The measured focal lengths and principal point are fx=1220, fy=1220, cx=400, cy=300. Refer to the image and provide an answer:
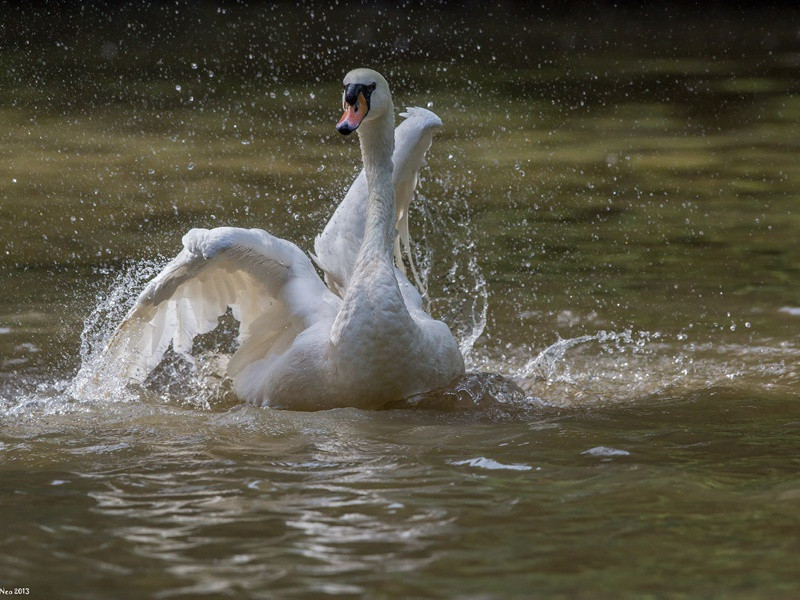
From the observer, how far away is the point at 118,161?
11.3m

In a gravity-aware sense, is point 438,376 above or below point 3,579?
above

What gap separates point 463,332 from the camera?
22.4ft

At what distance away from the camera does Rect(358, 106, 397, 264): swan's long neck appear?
18.6ft

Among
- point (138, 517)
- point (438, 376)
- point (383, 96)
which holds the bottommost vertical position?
point (138, 517)

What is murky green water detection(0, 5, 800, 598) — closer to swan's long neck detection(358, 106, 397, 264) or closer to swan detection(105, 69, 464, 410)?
swan detection(105, 69, 464, 410)

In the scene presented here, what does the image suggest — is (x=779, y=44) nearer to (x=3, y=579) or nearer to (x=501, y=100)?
(x=501, y=100)

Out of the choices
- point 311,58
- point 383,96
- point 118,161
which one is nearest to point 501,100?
point 311,58

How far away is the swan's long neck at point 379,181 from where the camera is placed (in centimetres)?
566

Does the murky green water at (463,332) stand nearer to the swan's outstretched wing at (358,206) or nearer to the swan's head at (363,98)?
the swan's outstretched wing at (358,206)

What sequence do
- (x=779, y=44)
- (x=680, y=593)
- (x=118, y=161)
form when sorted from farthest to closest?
(x=779, y=44), (x=118, y=161), (x=680, y=593)

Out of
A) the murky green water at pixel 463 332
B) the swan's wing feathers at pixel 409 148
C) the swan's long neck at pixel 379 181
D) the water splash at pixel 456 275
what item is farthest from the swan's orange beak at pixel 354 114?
the water splash at pixel 456 275

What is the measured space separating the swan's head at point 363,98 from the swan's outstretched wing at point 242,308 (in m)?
0.71

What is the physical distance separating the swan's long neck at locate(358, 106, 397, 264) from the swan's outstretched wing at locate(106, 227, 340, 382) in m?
0.45

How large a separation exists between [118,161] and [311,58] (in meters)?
6.78
